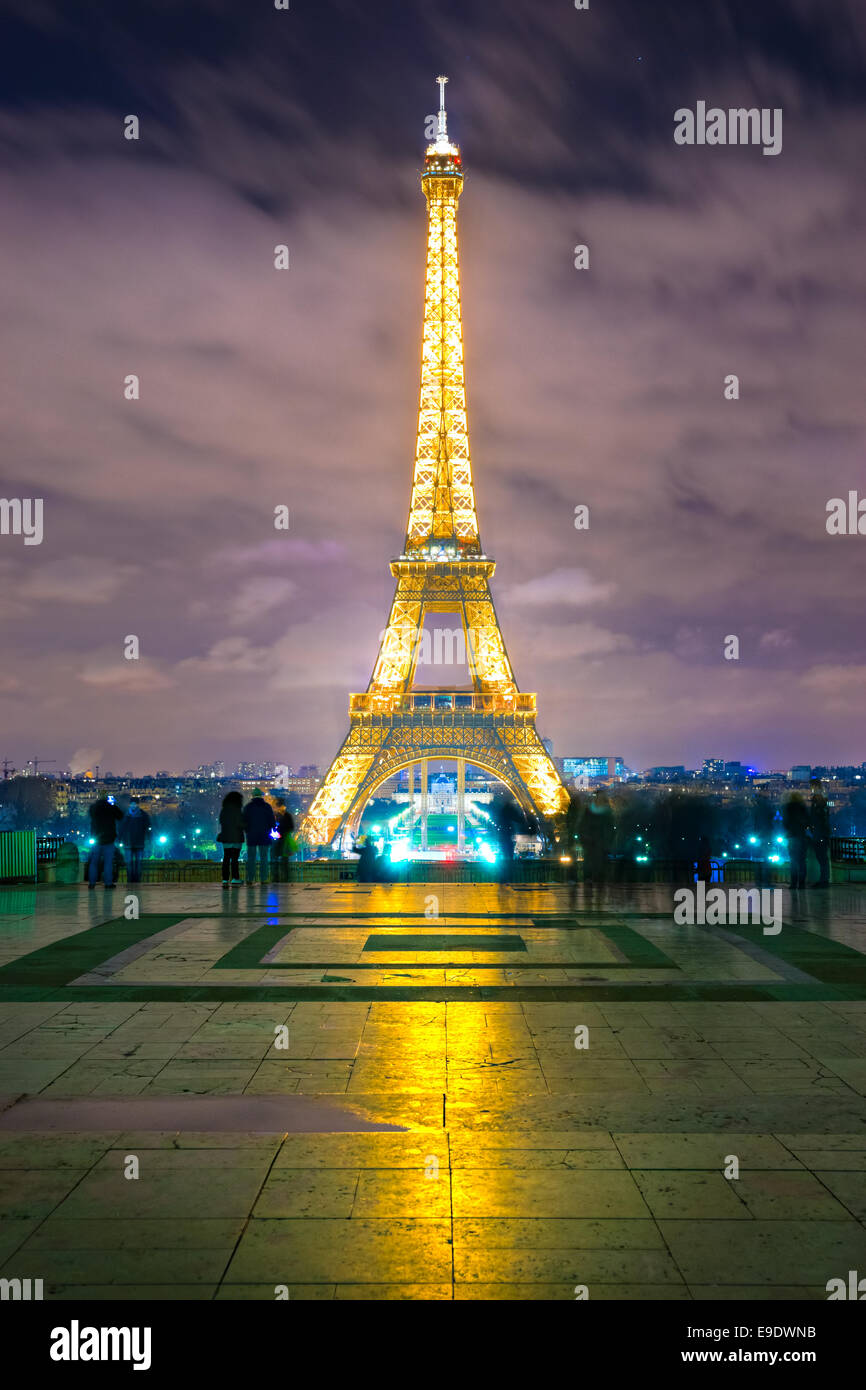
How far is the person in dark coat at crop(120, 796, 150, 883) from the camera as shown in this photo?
705 inches

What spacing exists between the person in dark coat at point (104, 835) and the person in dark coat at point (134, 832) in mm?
293

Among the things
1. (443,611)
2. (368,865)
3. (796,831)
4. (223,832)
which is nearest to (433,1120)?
(223,832)

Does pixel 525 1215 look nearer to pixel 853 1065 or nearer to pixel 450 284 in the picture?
pixel 853 1065

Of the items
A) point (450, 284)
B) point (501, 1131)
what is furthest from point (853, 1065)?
point (450, 284)

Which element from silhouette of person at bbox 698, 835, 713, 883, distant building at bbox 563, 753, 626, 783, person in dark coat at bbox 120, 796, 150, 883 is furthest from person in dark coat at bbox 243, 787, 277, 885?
distant building at bbox 563, 753, 626, 783

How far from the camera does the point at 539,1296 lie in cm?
392

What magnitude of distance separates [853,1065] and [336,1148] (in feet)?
11.6

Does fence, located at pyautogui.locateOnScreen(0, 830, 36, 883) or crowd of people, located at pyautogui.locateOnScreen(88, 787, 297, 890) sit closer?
crowd of people, located at pyautogui.locateOnScreen(88, 787, 297, 890)

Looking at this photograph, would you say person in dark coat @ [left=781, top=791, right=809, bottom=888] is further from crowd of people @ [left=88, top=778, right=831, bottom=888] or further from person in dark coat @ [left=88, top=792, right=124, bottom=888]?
person in dark coat @ [left=88, top=792, right=124, bottom=888]

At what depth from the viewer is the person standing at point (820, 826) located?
1669cm

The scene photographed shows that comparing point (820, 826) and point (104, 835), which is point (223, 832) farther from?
point (820, 826)

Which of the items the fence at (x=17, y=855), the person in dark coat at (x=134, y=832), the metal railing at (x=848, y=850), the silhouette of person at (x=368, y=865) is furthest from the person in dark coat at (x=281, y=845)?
the metal railing at (x=848, y=850)

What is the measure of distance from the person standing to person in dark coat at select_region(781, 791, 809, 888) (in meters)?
0.12

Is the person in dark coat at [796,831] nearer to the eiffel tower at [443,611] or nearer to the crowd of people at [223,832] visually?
the crowd of people at [223,832]
